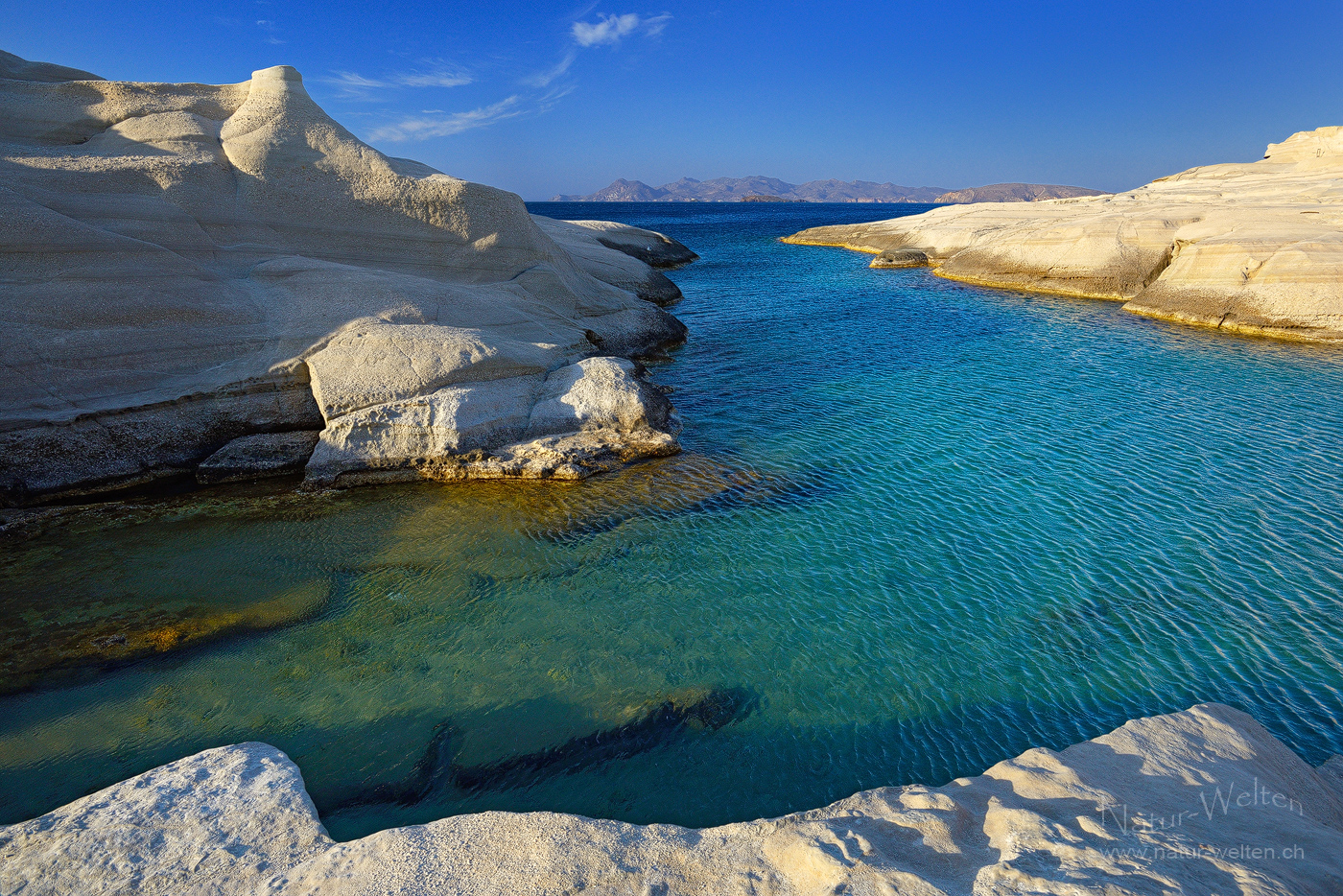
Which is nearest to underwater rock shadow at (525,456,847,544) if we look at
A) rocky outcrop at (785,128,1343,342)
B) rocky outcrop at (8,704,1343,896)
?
rocky outcrop at (8,704,1343,896)

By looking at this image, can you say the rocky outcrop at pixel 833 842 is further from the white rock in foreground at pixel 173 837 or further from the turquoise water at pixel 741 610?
the turquoise water at pixel 741 610

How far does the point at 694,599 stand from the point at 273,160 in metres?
15.6

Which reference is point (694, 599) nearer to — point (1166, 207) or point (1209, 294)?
point (1209, 294)

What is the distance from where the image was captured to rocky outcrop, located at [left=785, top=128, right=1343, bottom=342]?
22281 mm

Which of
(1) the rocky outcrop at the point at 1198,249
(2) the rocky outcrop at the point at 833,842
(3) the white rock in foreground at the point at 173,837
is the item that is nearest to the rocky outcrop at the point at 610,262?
(1) the rocky outcrop at the point at 1198,249

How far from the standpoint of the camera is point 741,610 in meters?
8.88

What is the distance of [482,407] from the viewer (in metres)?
13.1

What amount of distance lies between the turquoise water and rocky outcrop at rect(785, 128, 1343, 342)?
9559 millimetres

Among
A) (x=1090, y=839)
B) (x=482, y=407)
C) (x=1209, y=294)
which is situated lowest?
(x=1090, y=839)

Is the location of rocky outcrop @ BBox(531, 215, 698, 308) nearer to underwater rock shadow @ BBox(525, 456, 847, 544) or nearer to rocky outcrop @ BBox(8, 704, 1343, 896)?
underwater rock shadow @ BBox(525, 456, 847, 544)

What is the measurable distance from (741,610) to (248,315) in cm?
1181

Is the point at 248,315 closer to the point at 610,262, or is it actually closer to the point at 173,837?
the point at 173,837

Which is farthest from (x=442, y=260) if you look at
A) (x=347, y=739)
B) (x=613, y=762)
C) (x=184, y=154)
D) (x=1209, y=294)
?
(x=1209, y=294)

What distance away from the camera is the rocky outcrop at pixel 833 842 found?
12.9 feet
